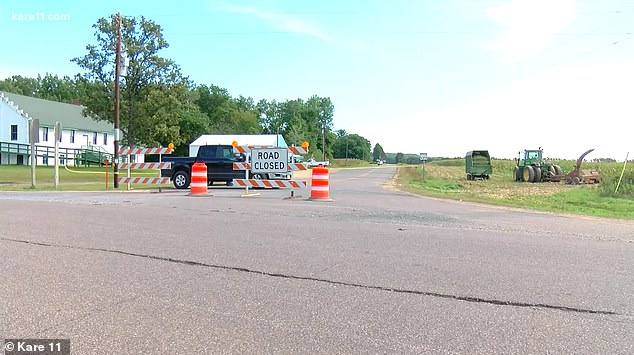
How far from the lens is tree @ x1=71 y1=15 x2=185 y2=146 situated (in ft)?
136

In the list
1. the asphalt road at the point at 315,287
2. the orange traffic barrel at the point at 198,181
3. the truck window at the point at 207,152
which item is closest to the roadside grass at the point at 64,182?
the truck window at the point at 207,152

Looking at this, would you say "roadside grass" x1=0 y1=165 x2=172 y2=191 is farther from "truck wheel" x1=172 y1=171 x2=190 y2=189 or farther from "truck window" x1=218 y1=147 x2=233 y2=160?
"truck window" x1=218 y1=147 x2=233 y2=160

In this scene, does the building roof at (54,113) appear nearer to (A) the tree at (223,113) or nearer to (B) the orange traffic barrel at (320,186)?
(A) the tree at (223,113)

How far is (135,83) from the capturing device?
42.7 metres

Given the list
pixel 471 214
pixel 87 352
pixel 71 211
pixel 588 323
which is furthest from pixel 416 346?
pixel 71 211

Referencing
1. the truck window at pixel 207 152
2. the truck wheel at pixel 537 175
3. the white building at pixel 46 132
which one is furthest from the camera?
the white building at pixel 46 132

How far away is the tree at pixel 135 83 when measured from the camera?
41.3 m

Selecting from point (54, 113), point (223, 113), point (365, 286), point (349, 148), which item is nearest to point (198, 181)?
point (365, 286)

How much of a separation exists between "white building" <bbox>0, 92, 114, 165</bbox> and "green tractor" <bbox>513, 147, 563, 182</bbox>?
3987cm

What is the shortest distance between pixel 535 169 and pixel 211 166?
27221 mm

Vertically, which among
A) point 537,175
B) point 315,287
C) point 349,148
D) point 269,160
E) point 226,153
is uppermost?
point 349,148

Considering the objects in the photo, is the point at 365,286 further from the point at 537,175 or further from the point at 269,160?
the point at 537,175

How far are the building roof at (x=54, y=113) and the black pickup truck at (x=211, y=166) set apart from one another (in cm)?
3791

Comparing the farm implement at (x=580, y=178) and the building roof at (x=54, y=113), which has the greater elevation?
the building roof at (x=54, y=113)
